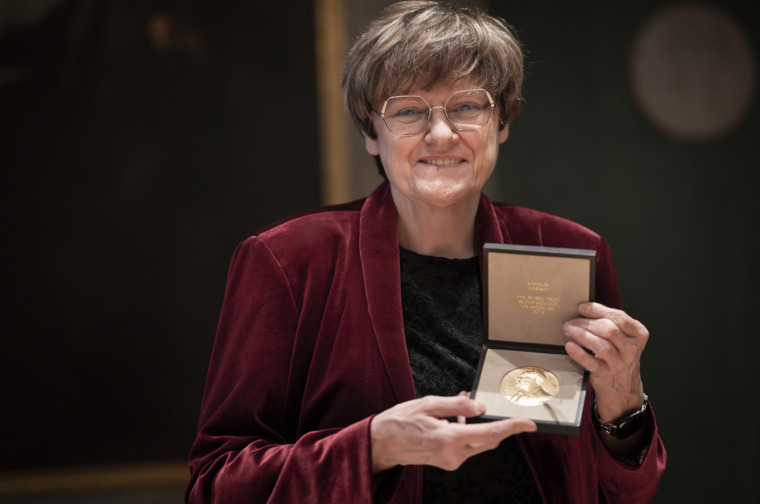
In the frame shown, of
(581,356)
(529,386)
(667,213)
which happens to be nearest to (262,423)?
(529,386)

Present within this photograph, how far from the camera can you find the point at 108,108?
3324 millimetres

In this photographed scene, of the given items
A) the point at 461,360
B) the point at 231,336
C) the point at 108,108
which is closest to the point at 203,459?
the point at 231,336

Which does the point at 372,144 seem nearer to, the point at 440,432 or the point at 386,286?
the point at 386,286

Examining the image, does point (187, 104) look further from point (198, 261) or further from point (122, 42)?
point (198, 261)

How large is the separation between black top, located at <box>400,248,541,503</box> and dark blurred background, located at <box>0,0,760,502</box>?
65.4 inches

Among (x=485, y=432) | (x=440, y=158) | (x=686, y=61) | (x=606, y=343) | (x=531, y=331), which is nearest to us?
(x=485, y=432)

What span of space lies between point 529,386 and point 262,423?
55 cm

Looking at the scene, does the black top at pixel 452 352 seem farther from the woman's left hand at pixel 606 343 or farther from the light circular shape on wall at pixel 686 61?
the light circular shape on wall at pixel 686 61

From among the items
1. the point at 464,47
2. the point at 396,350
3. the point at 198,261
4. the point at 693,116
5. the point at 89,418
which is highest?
the point at 464,47

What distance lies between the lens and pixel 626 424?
1.63m

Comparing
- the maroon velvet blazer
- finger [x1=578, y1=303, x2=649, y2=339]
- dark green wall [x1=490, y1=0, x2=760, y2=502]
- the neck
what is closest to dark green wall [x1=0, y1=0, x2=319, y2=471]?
dark green wall [x1=490, y1=0, x2=760, y2=502]

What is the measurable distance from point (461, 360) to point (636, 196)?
6.53ft

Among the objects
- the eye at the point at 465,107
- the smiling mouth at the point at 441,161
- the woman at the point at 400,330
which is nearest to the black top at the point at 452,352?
the woman at the point at 400,330

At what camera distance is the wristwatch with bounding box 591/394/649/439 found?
5.30 feet
